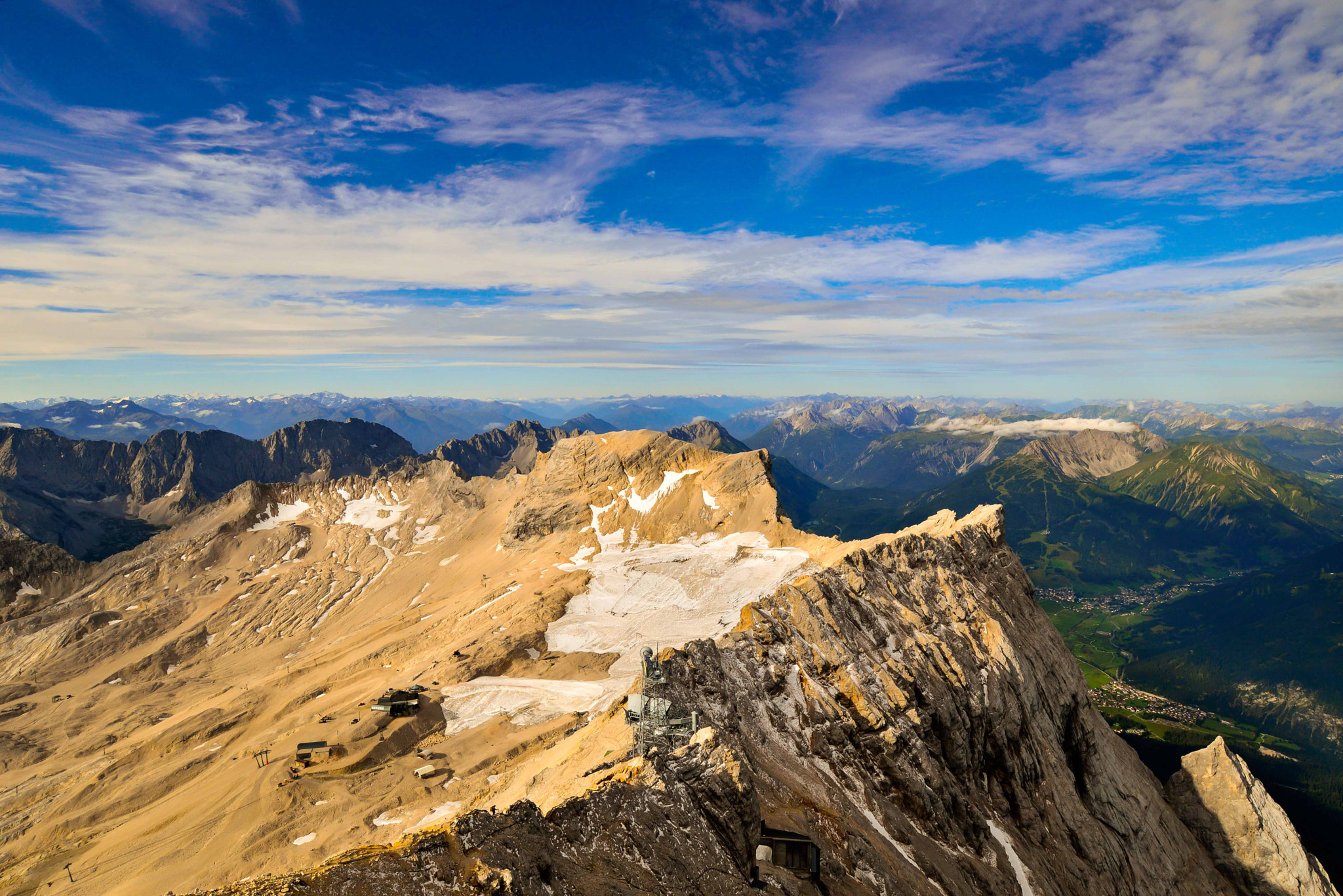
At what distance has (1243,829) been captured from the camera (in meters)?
65.7

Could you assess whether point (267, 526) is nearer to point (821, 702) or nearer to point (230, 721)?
point (230, 721)

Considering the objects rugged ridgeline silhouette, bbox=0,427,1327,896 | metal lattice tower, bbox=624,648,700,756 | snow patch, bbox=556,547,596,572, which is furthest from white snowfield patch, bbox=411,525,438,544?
metal lattice tower, bbox=624,648,700,756

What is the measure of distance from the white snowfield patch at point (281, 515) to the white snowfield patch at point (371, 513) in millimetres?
14054

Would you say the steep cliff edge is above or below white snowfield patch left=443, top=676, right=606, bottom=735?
above

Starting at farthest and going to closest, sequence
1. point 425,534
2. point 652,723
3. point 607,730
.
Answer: point 425,534
point 607,730
point 652,723

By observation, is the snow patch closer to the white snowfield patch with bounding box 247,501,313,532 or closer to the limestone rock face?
the limestone rock face

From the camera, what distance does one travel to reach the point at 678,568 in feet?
352

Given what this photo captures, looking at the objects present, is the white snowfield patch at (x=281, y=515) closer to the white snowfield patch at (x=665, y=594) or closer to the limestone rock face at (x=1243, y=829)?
the white snowfield patch at (x=665, y=594)

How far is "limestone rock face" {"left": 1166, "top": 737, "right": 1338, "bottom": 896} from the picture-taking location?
2483 inches

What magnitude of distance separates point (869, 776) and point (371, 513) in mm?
172364

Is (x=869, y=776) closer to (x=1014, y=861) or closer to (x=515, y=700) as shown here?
(x=1014, y=861)

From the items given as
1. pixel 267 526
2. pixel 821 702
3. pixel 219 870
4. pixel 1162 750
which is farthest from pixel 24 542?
pixel 1162 750

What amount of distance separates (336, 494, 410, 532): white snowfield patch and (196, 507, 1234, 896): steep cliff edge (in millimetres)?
145650

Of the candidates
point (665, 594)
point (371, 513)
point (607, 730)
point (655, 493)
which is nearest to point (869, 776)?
point (607, 730)
